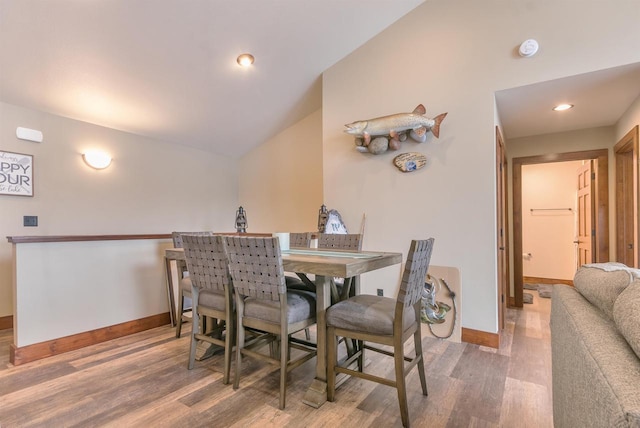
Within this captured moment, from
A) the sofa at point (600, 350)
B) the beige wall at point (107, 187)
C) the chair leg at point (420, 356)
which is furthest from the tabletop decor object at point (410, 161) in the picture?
the beige wall at point (107, 187)

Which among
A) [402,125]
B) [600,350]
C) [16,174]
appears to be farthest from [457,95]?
[16,174]

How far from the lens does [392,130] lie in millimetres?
3000

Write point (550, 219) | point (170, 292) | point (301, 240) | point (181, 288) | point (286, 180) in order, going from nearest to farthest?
point (181, 288) → point (301, 240) → point (170, 292) → point (286, 180) → point (550, 219)

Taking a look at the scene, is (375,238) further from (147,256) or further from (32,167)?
(32,167)

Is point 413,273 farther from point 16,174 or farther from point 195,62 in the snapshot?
point 16,174

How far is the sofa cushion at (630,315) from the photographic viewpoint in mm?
717

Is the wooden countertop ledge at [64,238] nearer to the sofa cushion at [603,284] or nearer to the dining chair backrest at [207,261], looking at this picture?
the dining chair backrest at [207,261]

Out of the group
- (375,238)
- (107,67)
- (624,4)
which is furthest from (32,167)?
(624,4)

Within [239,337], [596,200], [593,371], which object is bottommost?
[239,337]

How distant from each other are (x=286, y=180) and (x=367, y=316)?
134 inches

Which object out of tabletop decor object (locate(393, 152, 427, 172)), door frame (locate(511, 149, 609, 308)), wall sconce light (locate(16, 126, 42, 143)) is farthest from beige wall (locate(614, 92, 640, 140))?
wall sconce light (locate(16, 126, 42, 143))

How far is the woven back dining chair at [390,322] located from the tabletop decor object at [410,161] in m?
1.40

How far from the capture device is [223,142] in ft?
15.8

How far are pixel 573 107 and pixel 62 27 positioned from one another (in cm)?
456
